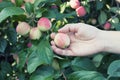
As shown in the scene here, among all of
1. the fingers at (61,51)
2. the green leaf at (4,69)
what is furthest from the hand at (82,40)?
the green leaf at (4,69)

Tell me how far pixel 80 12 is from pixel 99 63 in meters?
0.44

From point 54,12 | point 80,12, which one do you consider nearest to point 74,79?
point 54,12

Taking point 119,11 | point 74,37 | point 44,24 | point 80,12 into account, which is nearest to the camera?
point 44,24


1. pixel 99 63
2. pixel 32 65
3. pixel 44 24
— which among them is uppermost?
pixel 44 24

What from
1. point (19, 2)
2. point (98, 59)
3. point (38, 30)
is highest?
point (19, 2)

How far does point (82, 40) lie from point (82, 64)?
17 centimetres

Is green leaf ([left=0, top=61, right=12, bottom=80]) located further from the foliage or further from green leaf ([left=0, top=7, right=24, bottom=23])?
green leaf ([left=0, top=7, right=24, bottom=23])

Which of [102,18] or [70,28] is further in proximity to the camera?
[102,18]

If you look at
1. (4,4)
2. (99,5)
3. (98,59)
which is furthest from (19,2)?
(99,5)

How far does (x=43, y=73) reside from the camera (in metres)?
1.37

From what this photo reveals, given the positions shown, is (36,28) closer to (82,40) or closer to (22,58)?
(22,58)

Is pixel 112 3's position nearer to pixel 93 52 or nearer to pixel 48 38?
pixel 93 52

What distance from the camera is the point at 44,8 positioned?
4.76ft

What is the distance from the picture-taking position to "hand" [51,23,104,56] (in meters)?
1.51
